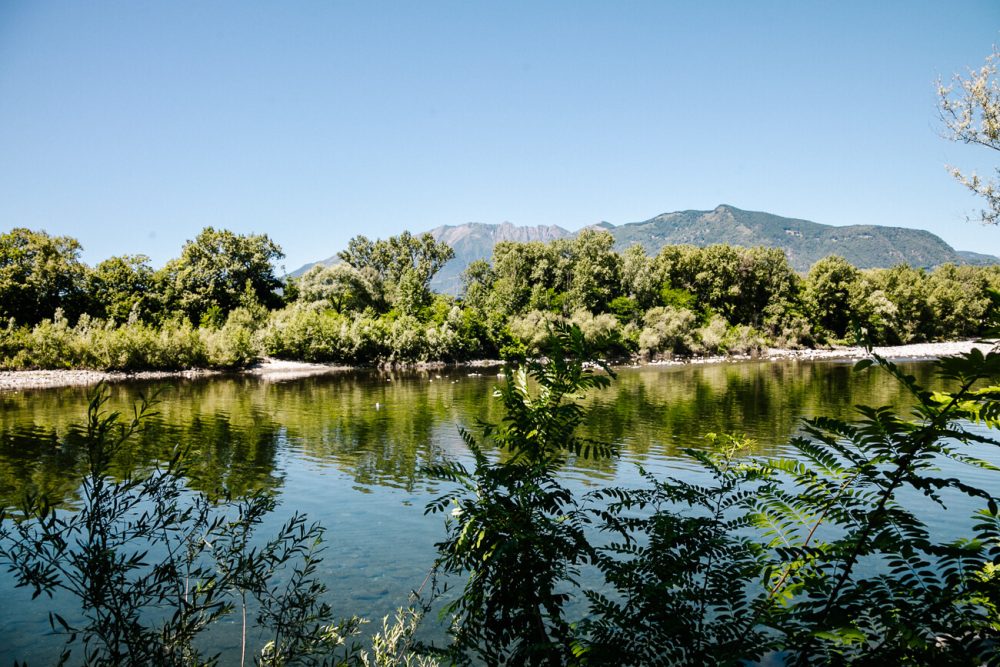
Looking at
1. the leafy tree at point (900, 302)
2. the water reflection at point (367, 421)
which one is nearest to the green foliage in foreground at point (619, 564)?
the water reflection at point (367, 421)

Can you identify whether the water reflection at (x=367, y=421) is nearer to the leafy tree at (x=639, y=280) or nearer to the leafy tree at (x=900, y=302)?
the leafy tree at (x=639, y=280)

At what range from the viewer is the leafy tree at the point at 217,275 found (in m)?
73.1

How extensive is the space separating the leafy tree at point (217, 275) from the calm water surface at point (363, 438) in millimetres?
28430

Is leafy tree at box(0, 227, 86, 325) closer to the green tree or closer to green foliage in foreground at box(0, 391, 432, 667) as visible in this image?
the green tree

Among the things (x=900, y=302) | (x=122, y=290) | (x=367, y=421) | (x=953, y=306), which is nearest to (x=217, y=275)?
(x=122, y=290)

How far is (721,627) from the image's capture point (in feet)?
13.4

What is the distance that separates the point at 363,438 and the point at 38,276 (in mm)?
61048

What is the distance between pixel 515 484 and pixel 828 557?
2193 mm

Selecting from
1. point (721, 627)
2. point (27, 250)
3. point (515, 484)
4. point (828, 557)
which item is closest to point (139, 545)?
point (515, 484)

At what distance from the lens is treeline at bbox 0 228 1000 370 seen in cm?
6191

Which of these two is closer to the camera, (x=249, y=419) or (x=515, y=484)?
(x=515, y=484)

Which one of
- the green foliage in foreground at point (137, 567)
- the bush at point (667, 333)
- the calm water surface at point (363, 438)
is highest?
the bush at point (667, 333)

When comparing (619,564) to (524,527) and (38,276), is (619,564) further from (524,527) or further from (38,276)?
(38,276)

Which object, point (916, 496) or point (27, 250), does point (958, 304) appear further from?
point (27, 250)
